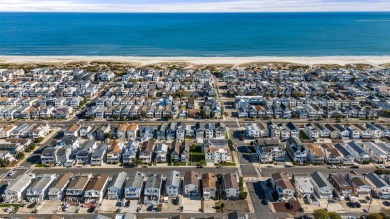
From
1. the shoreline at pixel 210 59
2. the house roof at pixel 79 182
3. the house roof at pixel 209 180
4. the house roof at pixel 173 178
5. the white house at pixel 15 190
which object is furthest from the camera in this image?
the shoreline at pixel 210 59

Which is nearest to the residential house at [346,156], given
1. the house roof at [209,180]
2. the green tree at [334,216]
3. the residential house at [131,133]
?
the green tree at [334,216]

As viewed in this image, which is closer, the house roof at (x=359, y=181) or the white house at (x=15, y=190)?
the white house at (x=15, y=190)

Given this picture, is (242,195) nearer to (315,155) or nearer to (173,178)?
(173,178)

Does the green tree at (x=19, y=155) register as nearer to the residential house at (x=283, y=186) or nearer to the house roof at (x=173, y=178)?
the house roof at (x=173, y=178)

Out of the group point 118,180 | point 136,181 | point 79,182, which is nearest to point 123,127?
point 118,180

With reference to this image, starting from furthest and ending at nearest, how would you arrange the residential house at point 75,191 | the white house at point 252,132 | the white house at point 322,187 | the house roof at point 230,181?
the white house at point 252,132, the house roof at point 230,181, the white house at point 322,187, the residential house at point 75,191

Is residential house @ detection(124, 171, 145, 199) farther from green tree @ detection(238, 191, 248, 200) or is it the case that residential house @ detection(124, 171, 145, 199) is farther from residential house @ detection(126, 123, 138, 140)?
residential house @ detection(126, 123, 138, 140)

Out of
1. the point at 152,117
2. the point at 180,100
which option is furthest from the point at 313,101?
the point at 152,117
